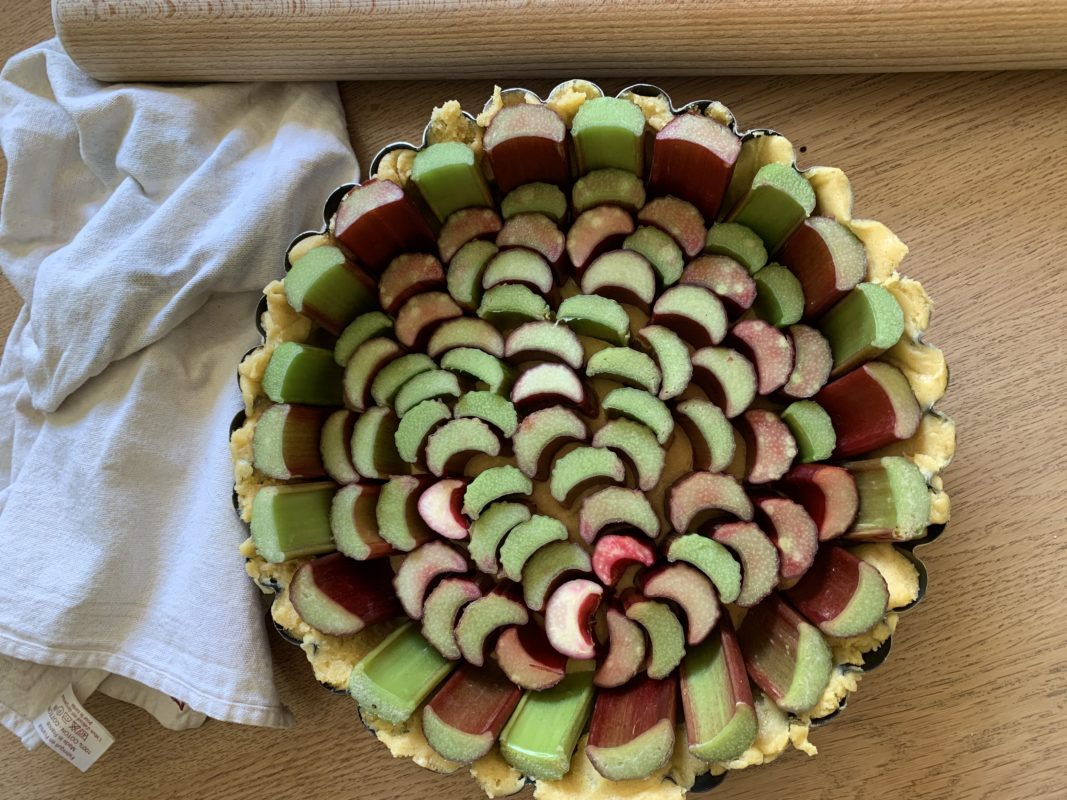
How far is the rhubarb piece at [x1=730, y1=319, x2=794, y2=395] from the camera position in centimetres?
126

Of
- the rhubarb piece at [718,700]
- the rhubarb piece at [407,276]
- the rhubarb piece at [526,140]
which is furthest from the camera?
the rhubarb piece at [407,276]

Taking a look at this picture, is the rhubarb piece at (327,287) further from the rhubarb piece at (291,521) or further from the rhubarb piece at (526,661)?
the rhubarb piece at (526,661)

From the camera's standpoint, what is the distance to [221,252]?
1392 millimetres

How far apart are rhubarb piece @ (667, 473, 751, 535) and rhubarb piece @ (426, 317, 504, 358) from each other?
343 mm

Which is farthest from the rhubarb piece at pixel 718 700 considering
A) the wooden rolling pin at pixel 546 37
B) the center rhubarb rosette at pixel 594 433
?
the wooden rolling pin at pixel 546 37

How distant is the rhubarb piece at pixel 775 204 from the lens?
1207 mm

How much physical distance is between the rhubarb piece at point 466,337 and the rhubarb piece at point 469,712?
18.7 inches

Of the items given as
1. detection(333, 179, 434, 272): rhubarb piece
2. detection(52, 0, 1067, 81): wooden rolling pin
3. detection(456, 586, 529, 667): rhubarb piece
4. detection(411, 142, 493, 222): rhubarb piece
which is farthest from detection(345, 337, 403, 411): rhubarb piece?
detection(52, 0, 1067, 81): wooden rolling pin

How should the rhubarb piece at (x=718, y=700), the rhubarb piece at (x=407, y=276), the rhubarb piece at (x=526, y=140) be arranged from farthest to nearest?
the rhubarb piece at (x=407, y=276) → the rhubarb piece at (x=526, y=140) → the rhubarb piece at (x=718, y=700)

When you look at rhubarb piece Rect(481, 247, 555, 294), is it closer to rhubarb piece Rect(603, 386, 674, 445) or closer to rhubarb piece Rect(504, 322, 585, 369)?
rhubarb piece Rect(504, 322, 585, 369)

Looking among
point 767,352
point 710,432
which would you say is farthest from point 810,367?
point 710,432

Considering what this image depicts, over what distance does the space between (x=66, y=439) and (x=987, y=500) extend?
1.49 m

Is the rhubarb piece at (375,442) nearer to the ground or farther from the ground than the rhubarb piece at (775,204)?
nearer to the ground

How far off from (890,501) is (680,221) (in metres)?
0.50
